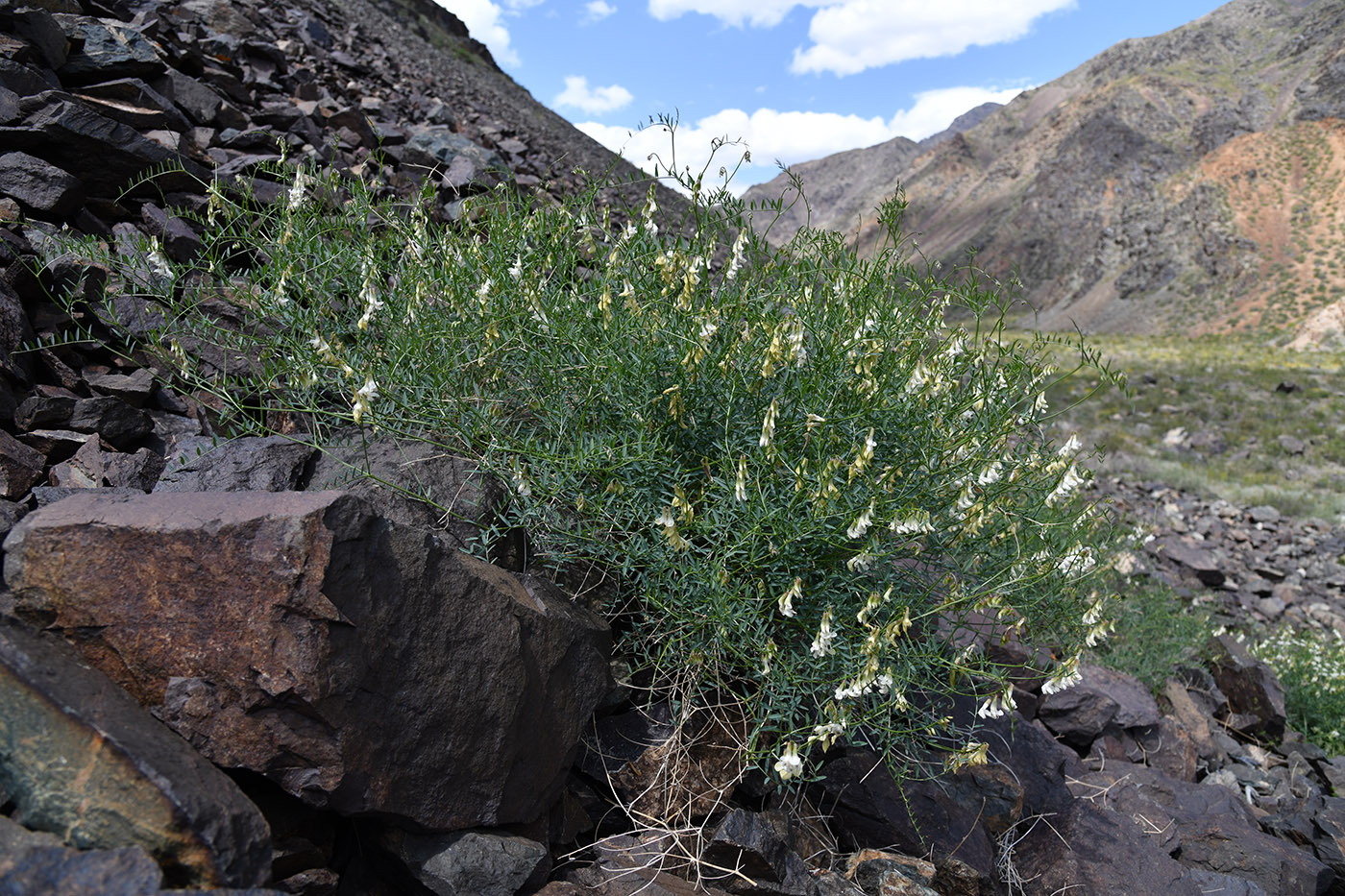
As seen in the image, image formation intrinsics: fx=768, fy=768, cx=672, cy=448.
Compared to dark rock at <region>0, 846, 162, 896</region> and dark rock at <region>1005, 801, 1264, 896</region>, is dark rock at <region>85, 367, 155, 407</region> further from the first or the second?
dark rock at <region>1005, 801, 1264, 896</region>

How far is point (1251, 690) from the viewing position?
5.90 meters

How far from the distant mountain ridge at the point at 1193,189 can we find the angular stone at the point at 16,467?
36361 millimetres

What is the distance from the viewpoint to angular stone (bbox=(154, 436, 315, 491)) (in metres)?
2.85

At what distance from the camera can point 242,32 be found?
7.84 m

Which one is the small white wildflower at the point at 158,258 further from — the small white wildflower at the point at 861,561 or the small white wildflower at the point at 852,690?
the small white wildflower at the point at 852,690

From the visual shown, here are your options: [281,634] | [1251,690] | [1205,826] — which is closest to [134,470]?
[281,634]

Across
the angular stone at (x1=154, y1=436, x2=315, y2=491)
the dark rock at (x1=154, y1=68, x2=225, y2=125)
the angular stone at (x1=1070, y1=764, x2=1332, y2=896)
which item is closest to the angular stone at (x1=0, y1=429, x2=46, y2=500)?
the angular stone at (x1=154, y1=436, x2=315, y2=491)

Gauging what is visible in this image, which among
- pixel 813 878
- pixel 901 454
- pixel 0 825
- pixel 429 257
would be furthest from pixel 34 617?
pixel 901 454

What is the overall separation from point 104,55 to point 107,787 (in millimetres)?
5578

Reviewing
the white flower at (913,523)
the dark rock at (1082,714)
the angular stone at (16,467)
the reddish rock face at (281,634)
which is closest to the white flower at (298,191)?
the angular stone at (16,467)

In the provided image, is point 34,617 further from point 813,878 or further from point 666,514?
point 813,878

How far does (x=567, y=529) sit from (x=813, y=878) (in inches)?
58.9

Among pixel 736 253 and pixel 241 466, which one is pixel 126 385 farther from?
pixel 736 253

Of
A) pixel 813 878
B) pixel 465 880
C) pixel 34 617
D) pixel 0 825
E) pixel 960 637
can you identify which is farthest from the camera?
pixel 960 637
